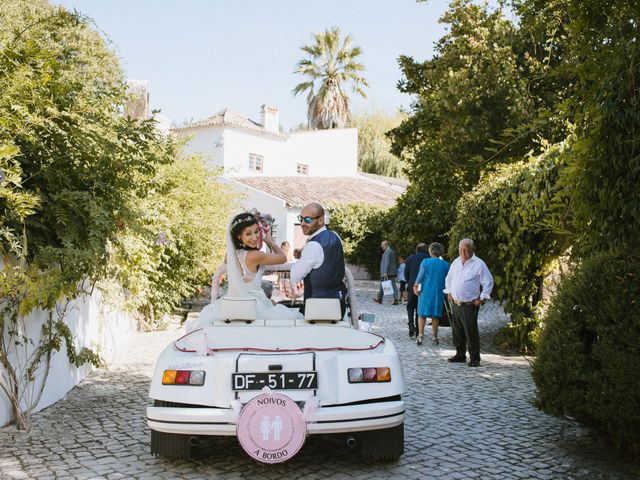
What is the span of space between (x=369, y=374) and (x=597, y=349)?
1715 mm

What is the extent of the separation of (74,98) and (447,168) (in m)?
13.4

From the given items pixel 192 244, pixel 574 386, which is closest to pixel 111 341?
pixel 192 244

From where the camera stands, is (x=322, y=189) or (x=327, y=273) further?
(x=322, y=189)

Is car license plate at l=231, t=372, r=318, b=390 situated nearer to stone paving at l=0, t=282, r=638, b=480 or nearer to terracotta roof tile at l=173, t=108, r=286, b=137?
stone paving at l=0, t=282, r=638, b=480

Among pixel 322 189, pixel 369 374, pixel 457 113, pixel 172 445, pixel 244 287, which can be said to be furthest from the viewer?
pixel 322 189

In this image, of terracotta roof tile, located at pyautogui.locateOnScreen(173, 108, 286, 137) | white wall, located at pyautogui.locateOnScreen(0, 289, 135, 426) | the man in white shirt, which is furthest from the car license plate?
terracotta roof tile, located at pyautogui.locateOnScreen(173, 108, 286, 137)

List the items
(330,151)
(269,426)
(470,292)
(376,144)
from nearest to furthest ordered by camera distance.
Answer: (269,426)
(470,292)
(330,151)
(376,144)

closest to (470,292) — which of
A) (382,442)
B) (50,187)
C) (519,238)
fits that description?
(519,238)

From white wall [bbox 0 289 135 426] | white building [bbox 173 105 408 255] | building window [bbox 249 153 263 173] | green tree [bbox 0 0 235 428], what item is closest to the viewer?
green tree [bbox 0 0 235 428]

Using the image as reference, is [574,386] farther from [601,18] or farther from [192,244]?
[192,244]

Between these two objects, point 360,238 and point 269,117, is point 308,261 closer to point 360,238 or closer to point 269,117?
point 360,238

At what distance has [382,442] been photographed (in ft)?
17.1

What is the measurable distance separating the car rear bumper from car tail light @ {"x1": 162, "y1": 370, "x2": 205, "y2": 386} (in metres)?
0.18

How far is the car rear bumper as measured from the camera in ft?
15.7
